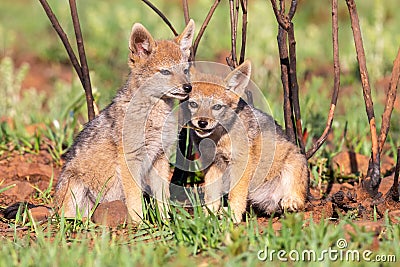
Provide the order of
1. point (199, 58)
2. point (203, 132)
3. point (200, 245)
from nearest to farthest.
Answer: point (200, 245) → point (203, 132) → point (199, 58)

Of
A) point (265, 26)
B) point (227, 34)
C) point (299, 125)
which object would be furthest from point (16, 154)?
point (227, 34)

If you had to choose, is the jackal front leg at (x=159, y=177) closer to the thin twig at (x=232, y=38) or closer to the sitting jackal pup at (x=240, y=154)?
the sitting jackal pup at (x=240, y=154)

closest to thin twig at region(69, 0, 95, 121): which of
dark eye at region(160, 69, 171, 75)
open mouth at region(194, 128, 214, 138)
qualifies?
dark eye at region(160, 69, 171, 75)

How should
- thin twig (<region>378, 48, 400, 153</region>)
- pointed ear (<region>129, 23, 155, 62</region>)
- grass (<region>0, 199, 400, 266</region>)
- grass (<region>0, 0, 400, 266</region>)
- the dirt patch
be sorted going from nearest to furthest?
grass (<region>0, 199, 400, 266</region>)
grass (<region>0, 0, 400, 266</region>)
the dirt patch
thin twig (<region>378, 48, 400, 153</region>)
pointed ear (<region>129, 23, 155, 62</region>)

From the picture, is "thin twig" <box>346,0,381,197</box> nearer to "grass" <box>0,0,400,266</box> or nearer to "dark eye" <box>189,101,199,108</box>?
"grass" <box>0,0,400,266</box>

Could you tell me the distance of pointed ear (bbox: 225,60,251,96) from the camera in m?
5.48

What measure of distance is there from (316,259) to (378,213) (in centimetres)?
156

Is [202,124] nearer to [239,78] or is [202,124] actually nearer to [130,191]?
[239,78]

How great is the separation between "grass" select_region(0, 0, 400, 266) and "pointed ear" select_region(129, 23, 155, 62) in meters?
1.48

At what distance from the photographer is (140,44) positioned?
580 cm

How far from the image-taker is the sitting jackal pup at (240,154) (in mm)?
5562

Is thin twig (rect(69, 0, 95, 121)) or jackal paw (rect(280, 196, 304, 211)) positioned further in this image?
thin twig (rect(69, 0, 95, 121))

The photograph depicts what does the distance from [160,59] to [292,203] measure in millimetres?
1646

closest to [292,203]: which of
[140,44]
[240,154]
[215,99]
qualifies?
[240,154]
